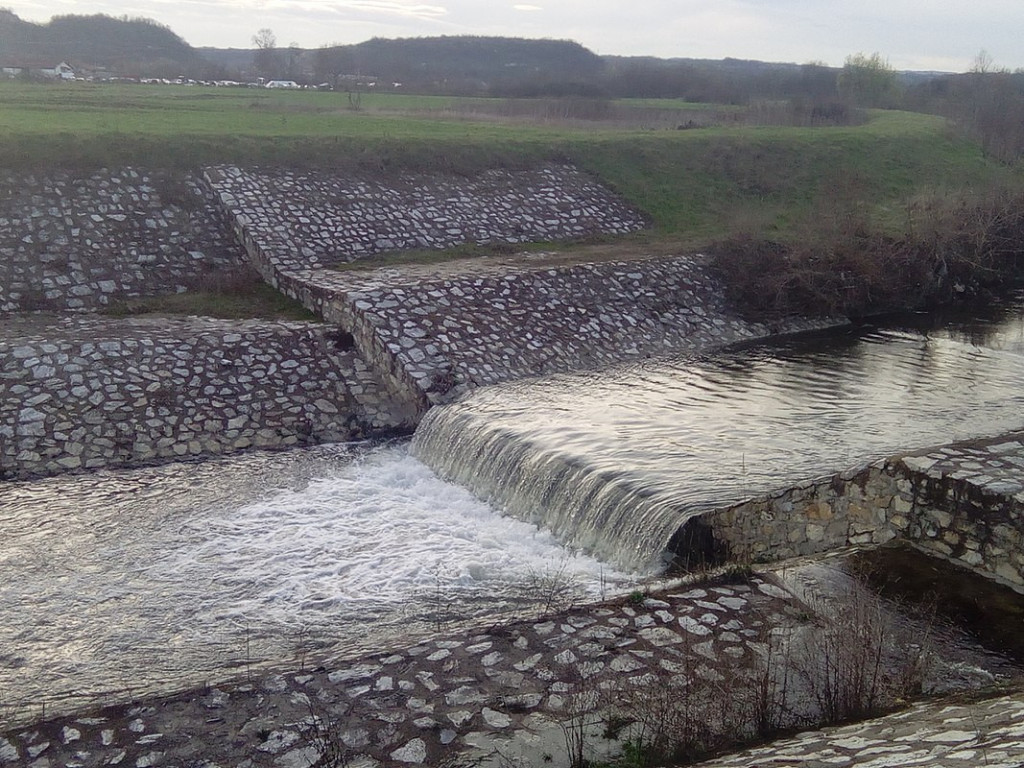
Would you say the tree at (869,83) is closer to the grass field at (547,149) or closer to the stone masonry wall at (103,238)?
the grass field at (547,149)

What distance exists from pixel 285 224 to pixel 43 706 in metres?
15.2

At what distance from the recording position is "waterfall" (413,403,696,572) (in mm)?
11211

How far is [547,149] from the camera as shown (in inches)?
1115

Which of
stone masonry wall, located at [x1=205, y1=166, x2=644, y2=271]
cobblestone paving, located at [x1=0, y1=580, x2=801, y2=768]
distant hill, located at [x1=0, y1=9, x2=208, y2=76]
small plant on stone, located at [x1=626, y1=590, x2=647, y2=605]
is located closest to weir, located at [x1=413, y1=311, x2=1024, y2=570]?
small plant on stone, located at [x1=626, y1=590, x2=647, y2=605]

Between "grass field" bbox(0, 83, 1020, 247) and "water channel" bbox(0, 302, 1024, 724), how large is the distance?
9880 mm

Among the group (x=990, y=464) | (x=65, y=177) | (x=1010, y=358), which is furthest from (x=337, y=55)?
(x=990, y=464)

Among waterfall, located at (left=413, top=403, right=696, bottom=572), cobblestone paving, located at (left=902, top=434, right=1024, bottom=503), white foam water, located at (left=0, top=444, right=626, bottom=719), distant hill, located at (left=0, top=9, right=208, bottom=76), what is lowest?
white foam water, located at (left=0, top=444, right=626, bottom=719)

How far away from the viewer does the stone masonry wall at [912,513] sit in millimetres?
9477

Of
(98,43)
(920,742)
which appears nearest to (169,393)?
(920,742)

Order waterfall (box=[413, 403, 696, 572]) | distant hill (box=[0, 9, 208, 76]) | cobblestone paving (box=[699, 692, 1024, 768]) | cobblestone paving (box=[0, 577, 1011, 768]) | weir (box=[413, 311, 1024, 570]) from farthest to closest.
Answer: distant hill (box=[0, 9, 208, 76]) < waterfall (box=[413, 403, 696, 572]) < weir (box=[413, 311, 1024, 570]) < cobblestone paving (box=[0, 577, 1011, 768]) < cobblestone paving (box=[699, 692, 1024, 768])

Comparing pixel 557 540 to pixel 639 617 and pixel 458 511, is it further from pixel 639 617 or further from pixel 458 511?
pixel 639 617

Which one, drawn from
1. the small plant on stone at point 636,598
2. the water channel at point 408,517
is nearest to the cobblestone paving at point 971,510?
the water channel at point 408,517

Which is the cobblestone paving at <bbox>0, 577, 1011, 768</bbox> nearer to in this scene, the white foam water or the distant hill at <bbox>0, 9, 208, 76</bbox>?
the white foam water

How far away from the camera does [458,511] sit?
13414 millimetres
